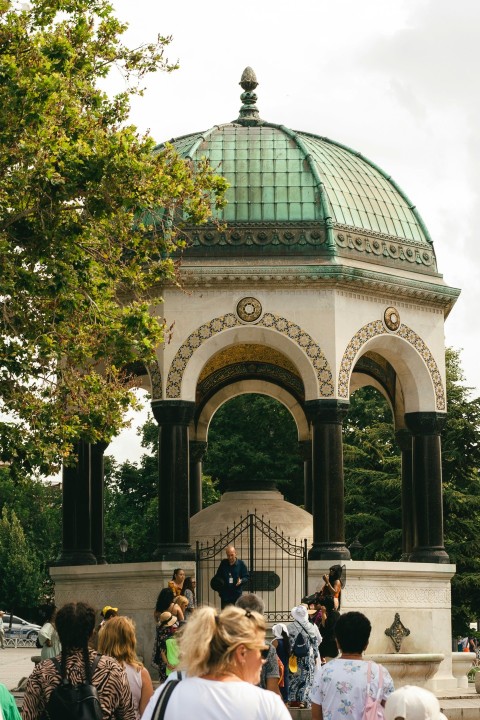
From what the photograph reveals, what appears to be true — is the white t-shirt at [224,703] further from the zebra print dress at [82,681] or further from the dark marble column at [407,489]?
the dark marble column at [407,489]

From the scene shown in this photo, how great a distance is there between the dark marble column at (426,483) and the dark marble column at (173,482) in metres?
4.23

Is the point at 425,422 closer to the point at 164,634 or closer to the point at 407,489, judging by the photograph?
the point at 407,489

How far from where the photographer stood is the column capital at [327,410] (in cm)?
2578

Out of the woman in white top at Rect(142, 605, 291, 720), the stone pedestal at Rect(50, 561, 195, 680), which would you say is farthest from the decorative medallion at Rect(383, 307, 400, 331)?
the woman in white top at Rect(142, 605, 291, 720)

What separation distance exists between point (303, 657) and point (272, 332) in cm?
991

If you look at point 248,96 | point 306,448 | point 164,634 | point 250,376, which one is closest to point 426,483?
point 306,448

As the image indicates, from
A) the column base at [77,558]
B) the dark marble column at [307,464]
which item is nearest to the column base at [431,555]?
the dark marble column at [307,464]

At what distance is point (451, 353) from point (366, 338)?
22.3 m

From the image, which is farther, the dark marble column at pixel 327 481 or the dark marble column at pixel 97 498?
the dark marble column at pixel 97 498

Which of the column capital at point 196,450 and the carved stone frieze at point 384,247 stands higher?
the carved stone frieze at point 384,247

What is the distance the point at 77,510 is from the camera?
27750mm

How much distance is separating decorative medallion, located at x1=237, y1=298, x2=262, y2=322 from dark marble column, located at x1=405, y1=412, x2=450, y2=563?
3.57m

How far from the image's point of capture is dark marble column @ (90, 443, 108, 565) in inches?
1117

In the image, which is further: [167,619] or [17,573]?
[17,573]
